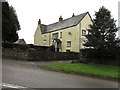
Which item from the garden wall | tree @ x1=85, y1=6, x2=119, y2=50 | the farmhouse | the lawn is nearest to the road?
the lawn

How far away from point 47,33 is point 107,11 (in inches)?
1070

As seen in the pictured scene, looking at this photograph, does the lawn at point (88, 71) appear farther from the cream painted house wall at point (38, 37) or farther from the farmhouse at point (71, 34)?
the cream painted house wall at point (38, 37)

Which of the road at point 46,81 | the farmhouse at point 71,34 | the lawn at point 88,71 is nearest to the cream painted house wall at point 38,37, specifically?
the farmhouse at point 71,34

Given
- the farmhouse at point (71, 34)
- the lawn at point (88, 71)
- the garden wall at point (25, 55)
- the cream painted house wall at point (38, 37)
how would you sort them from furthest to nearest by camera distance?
the cream painted house wall at point (38, 37) < the farmhouse at point (71, 34) < the garden wall at point (25, 55) < the lawn at point (88, 71)

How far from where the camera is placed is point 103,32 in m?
23.1

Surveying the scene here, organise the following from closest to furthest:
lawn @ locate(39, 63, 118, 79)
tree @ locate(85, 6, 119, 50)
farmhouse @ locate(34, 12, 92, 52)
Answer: lawn @ locate(39, 63, 118, 79) < tree @ locate(85, 6, 119, 50) < farmhouse @ locate(34, 12, 92, 52)

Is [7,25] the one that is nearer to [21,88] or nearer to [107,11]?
[107,11]

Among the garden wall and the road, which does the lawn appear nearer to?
the road

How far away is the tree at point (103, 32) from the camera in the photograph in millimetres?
22203

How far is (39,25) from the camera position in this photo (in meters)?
53.4

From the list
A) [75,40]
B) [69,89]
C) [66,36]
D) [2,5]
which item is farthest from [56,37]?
[69,89]

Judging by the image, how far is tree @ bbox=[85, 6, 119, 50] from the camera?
2220 centimetres

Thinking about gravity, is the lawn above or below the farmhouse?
below

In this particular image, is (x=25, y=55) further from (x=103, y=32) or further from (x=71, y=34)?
(x=71, y=34)
